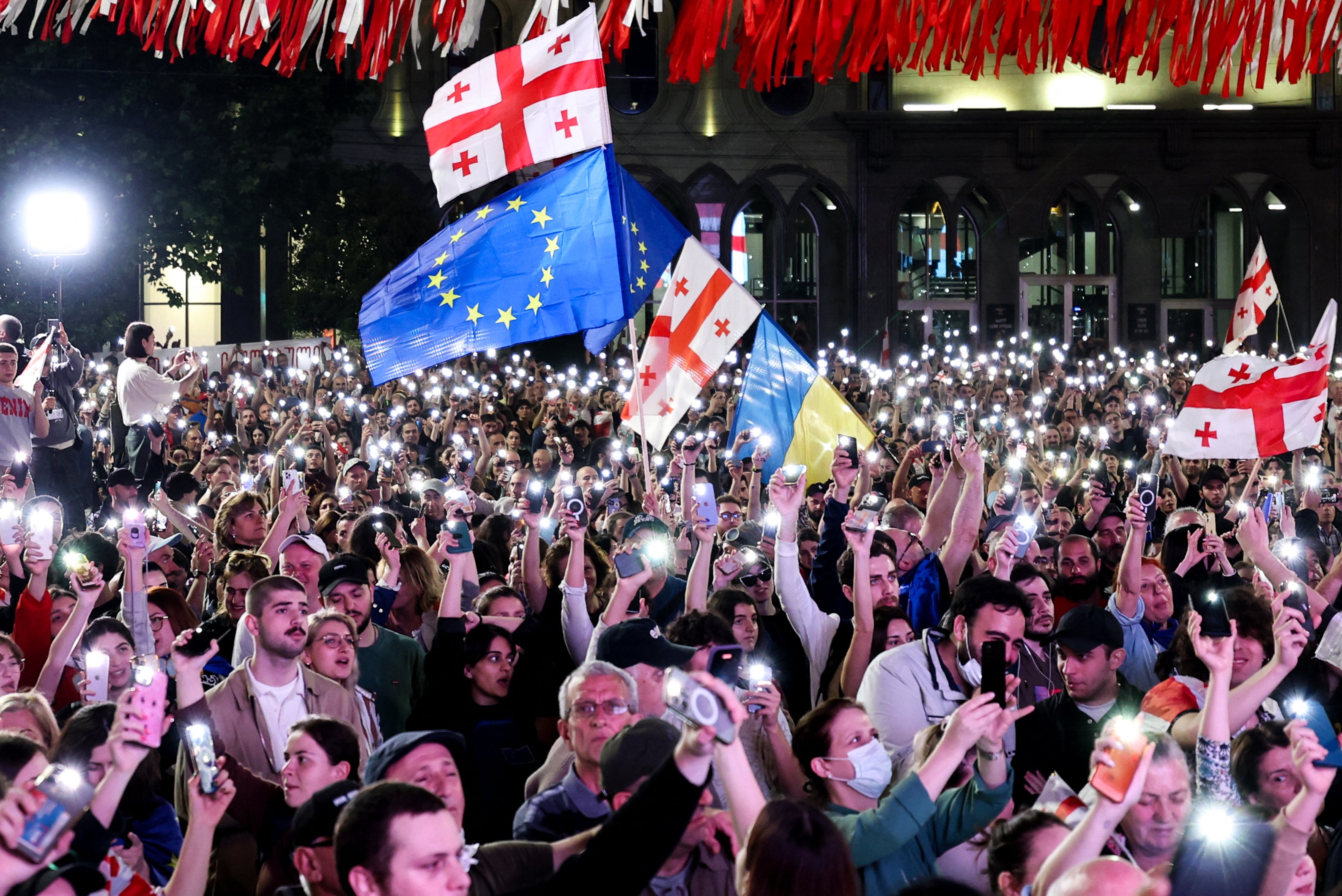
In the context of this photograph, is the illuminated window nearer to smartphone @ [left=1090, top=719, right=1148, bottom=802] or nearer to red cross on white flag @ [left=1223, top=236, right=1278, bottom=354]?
red cross on white flag @ [left=1223, top=236, right=1278, bottom=354]

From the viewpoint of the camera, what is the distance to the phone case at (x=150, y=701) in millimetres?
3625

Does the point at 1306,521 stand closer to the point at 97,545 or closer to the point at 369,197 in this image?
the point at 97,545

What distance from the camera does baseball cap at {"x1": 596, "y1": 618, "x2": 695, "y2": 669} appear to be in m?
5.51

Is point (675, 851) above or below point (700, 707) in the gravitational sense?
below

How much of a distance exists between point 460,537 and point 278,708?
4.89 feet

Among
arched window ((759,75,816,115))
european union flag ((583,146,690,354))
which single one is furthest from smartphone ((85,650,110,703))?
arched window ((759,75,816,115))

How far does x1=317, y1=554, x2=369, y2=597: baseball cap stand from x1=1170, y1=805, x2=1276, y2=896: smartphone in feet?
12.8

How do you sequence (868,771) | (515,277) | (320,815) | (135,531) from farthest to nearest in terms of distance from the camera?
1. (515,277)
2. (135,531)
3. (868,771)
4. (320,815)

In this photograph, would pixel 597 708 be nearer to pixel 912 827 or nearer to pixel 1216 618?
pixel 912 827

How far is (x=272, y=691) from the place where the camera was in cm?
581

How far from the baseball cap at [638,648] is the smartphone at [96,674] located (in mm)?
1745

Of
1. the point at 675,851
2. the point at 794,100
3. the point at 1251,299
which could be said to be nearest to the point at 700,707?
the point at 675,851

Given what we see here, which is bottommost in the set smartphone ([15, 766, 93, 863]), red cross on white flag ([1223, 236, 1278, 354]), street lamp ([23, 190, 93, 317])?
smartphone ([15, 766, 93, 863])

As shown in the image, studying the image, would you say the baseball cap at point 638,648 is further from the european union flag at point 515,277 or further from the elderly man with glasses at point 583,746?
the european union flag at point 515,277
